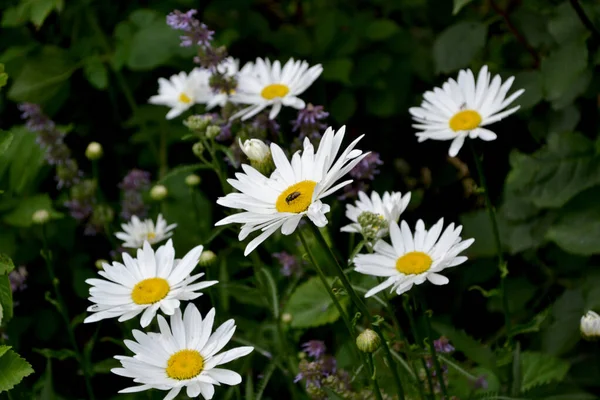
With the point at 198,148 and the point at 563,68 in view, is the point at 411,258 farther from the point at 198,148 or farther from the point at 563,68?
the point at 563,68

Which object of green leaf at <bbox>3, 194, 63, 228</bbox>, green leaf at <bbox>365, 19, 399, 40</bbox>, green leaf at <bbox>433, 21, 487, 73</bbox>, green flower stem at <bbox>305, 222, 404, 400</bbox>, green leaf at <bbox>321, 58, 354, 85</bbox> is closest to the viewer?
green flower stem at <bbox>305, 222, 404, 400</bbox>

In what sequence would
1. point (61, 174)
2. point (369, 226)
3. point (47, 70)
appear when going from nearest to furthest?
point (369, 226) → point (61, 174) → point (47, 70)

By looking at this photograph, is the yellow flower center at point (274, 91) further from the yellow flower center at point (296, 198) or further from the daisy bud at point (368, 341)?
the daisy bud at point (368, 341)

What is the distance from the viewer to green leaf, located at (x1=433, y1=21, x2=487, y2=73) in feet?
7.69

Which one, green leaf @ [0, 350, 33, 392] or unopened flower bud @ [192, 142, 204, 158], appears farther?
unopened flower bud @ [192, 142, 204, 158]

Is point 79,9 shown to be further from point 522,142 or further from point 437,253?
point 437,253

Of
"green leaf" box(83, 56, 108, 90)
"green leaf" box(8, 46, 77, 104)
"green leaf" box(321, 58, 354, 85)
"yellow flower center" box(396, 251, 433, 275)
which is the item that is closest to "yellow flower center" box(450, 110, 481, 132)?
"yellow flower center" box(396, 251, 433, 275)

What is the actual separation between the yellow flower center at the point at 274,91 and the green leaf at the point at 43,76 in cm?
92

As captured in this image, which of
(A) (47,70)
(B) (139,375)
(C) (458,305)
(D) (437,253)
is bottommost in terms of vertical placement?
(C) (458,305)

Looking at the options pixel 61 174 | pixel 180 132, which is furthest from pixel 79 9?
pixel 61 174

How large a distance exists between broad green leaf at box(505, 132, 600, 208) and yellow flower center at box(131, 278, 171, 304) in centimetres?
102

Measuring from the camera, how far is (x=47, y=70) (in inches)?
105

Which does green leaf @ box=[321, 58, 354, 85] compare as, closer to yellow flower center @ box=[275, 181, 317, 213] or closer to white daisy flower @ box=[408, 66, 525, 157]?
white daisy flower @ box=[408, 66, 525, 157]

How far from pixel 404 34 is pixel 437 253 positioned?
1564 mm
